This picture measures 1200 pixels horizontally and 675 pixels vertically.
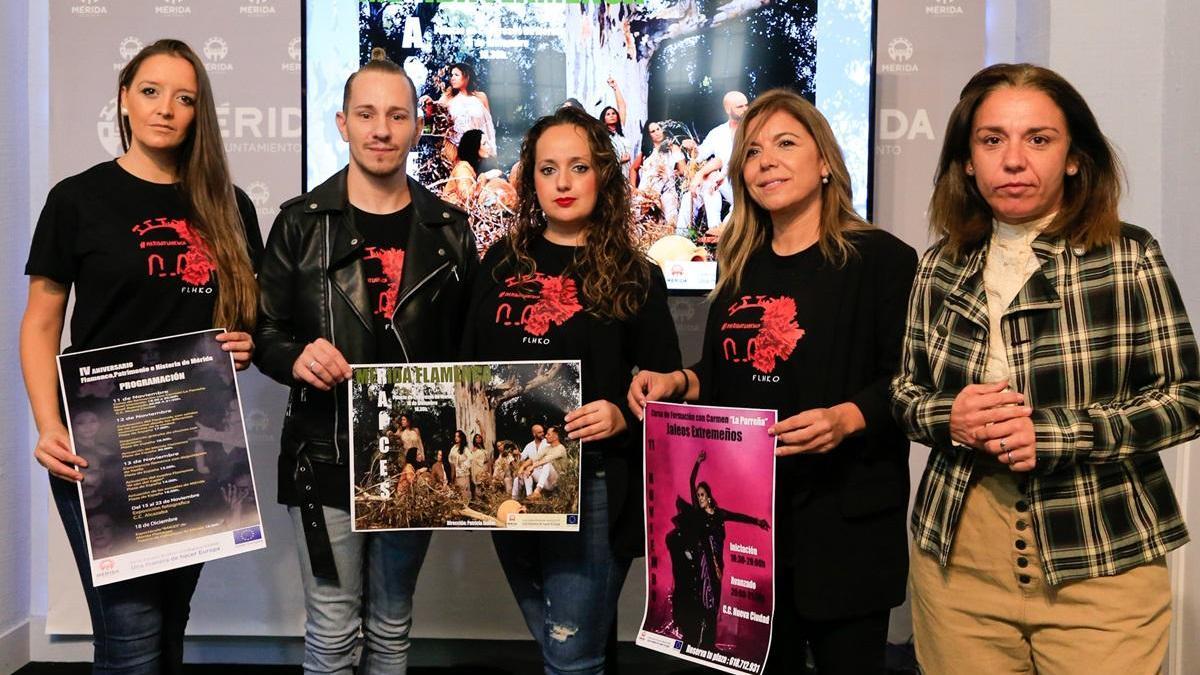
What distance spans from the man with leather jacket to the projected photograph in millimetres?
1013

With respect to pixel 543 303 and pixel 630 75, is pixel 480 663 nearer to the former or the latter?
pixel 543 303

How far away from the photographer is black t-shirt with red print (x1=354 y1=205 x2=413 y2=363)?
2.32 m

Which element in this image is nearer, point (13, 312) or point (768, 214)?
point (768, 214)

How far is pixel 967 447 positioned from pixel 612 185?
104cm

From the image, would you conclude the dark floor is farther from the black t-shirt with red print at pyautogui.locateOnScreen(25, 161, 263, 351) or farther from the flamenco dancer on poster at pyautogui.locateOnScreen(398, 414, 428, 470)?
the black t-shirt with red print at pyautogui.locateOnScreen(25, 161, 263, 351)

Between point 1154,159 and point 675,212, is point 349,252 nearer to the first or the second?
point 675,212

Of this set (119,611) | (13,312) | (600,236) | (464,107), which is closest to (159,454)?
(119,611)

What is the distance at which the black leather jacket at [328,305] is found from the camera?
2291mm

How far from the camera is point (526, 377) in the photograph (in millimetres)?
2133

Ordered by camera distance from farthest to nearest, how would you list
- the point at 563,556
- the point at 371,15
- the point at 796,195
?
1. the point at 371,15
2. the point at 563,556
3. the point at 796,195

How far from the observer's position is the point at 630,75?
3371mm

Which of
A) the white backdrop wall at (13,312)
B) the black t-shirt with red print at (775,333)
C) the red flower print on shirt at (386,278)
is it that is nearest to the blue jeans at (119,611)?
the red flower print on shirt at (386,278)

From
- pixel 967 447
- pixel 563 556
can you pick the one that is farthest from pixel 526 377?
pixel 967 447

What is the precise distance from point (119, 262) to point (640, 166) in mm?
1772
